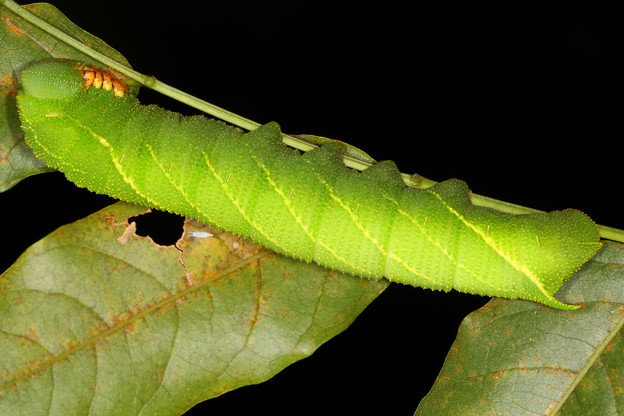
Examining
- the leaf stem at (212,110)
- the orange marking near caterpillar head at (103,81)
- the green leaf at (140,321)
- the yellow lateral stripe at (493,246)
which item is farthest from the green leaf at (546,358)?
the orange marking near caterpillar head at (103,81)

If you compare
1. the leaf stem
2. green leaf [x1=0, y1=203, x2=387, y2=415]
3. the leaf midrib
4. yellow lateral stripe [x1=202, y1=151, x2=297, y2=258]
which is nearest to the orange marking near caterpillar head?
the leaf stem

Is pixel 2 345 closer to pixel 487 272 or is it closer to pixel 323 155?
pixel 323 155

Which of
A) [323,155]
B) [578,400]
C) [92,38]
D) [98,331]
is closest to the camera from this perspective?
[578,400]

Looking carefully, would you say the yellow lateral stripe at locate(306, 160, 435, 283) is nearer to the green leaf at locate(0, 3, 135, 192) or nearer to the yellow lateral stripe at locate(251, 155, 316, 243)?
the yellow lateral stripe at locate(251, 155, 316, 243)

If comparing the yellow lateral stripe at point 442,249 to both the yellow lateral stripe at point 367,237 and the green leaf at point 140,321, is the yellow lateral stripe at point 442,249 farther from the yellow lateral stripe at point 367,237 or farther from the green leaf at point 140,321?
the green leaf at point 140,321

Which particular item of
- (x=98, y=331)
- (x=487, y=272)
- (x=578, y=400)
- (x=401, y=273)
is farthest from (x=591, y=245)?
(x=98, y=331)

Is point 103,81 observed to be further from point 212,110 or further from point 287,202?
point 287,202
